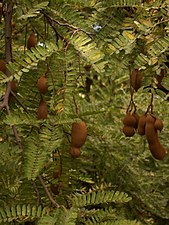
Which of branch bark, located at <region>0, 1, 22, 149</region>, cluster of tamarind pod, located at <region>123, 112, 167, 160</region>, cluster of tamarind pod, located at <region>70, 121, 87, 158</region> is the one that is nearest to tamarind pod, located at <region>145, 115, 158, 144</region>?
cluster of tamarind pod, located at <region>123, 112, 167, 160</region>

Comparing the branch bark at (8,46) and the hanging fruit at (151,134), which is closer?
the hanging fruit at (151,134)

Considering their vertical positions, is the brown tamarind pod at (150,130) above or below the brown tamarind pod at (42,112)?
below

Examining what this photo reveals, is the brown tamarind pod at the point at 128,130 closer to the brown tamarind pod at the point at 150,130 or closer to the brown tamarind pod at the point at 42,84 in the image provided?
the brown tamarind pod at the point at 150,130

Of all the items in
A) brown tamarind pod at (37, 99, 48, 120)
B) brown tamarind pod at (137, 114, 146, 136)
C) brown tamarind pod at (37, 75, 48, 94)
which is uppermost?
brown tamarind pod at (37, 75, 48, 94)

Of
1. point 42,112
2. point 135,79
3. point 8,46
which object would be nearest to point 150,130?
point 135,79

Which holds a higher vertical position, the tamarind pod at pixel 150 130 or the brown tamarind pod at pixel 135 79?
the brown tamarind pod at pixel 135 79

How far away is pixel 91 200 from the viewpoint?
123 cm

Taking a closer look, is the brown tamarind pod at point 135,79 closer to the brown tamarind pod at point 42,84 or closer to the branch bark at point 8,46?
the brown tamarind pod at point 42,84

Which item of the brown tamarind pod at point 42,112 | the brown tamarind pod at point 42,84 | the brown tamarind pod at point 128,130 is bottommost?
the brown tamarind pod at point 128,130

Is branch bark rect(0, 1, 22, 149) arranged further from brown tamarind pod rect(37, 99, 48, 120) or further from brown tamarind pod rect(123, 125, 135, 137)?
brown tamarind pod rect(123, 125, 135, 137)

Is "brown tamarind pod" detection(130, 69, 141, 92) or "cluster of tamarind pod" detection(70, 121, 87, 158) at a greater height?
"brown tamarind pod" detection(130, 69, 141, 92)

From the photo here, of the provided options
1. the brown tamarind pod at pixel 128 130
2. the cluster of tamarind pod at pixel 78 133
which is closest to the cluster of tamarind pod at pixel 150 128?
the brown tamarind pod at pixel 128 130

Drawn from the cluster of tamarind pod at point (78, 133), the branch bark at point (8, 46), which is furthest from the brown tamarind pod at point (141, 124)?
the branch bark at point (8, 46)

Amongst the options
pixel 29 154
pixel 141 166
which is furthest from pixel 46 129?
pixel 141 166
